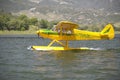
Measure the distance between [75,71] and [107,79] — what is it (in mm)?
2761

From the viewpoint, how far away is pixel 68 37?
33906mm

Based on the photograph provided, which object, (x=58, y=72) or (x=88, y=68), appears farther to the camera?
(x=88, y=68)

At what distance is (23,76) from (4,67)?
373 cm

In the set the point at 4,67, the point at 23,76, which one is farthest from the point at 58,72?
the point at 4,67

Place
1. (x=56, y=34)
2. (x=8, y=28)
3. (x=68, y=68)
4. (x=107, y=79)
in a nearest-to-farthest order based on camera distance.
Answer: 1. (x=107, y=79)
2. (x=68, y=68)
3. (x=56, y=34)
4. (x=8, y=28)

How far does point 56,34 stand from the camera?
33.5 meters

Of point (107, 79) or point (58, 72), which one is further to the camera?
point (58, 72)

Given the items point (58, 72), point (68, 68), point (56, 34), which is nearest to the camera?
point (58, 72)

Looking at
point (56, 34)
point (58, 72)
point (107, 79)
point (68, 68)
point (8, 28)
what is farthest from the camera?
point (8, 28)

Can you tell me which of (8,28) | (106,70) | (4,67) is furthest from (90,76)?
(8,28)

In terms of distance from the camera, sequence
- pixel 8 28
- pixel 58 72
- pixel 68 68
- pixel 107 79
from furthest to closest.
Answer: pixel 8 28
pixel 68 68
pixel 58 72
pixel 107 79

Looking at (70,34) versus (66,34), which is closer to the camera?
(66,34)

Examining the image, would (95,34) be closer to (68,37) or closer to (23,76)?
(68,37)

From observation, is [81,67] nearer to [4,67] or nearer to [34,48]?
[4,67]
